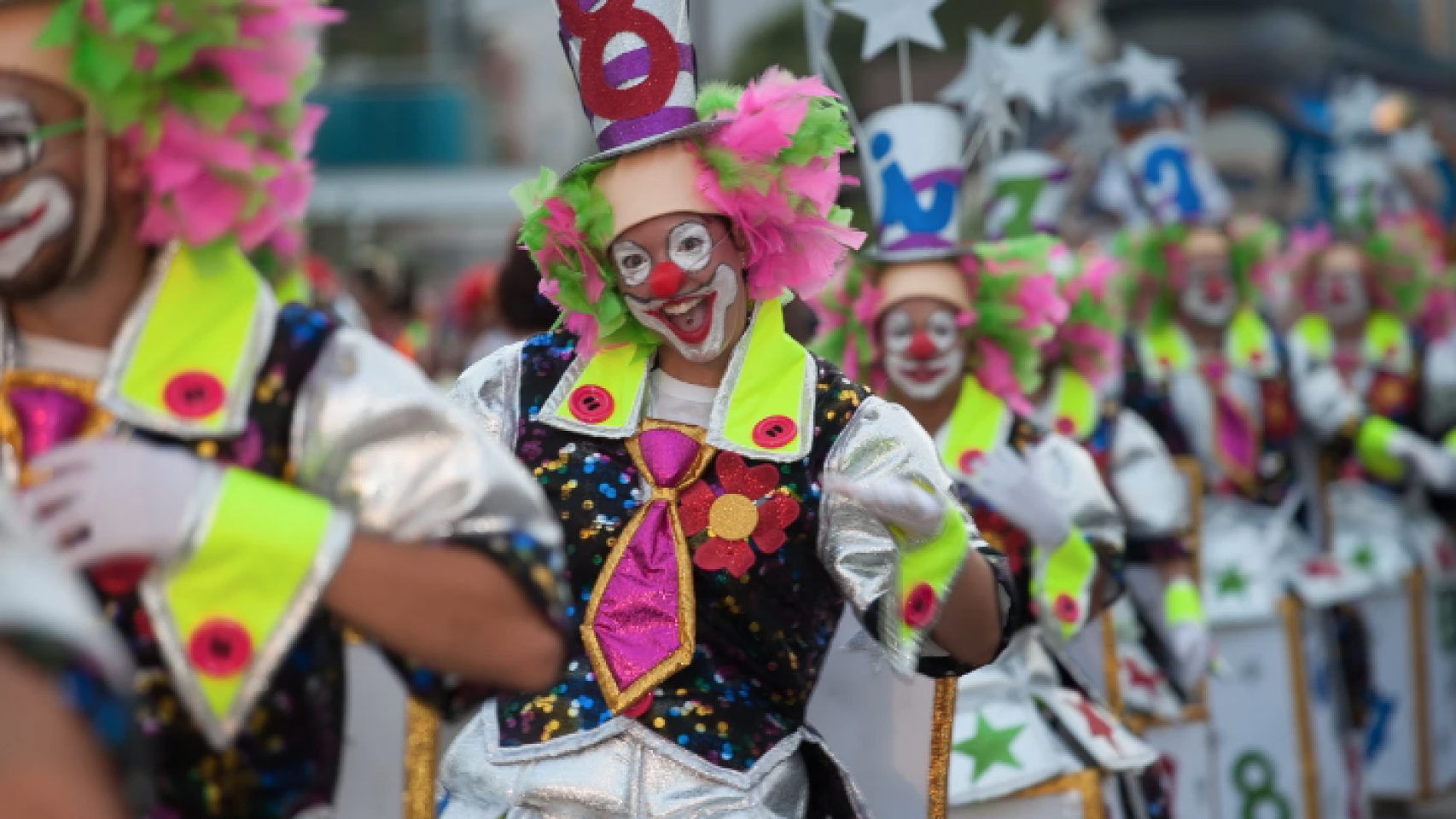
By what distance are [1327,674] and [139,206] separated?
21.0 feet

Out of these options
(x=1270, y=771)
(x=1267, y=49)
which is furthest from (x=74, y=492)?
(x=1267, y=49)

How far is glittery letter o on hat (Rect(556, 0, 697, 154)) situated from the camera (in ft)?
12.1

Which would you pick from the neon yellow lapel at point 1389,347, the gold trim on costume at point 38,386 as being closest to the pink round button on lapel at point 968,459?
the gold trim on costume at point 38,386

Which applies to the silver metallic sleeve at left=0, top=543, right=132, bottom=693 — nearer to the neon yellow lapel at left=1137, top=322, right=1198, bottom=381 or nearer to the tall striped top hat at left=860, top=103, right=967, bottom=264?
the tall striped top hat at left=860, top=103, right=967, bottom=264

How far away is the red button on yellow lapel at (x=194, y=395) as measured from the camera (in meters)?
2.37

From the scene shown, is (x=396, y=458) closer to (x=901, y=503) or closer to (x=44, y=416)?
(x=44, y=416)

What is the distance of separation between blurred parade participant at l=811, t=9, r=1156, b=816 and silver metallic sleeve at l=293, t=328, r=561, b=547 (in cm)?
216

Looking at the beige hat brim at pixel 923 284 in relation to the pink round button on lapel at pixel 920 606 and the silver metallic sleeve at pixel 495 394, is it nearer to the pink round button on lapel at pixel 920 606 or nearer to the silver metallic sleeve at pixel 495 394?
the silver metallic sleeve at pixel 495 394

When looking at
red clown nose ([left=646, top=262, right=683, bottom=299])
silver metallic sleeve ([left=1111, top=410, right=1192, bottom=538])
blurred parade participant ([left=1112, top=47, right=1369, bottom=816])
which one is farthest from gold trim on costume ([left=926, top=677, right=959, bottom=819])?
blurred parade participant ([left=1112, top=47, right=1369, bottom=816])

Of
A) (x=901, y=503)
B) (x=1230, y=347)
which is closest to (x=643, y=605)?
(x=901, y=503)

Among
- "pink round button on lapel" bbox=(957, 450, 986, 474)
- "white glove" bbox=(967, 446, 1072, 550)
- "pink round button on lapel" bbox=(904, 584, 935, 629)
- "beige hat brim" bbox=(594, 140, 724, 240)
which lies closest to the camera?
"pink round button on lapel" bbox=(904, 584, 935, 629)

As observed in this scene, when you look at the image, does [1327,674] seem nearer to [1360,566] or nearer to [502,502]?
[1360,566]

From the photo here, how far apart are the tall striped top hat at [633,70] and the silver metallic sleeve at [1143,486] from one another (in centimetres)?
245

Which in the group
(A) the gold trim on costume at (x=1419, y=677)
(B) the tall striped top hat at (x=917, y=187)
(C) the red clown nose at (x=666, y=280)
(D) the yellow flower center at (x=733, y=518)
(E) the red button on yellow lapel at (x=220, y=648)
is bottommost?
(A) the gold trim on costume at (x=1419, y=677)
